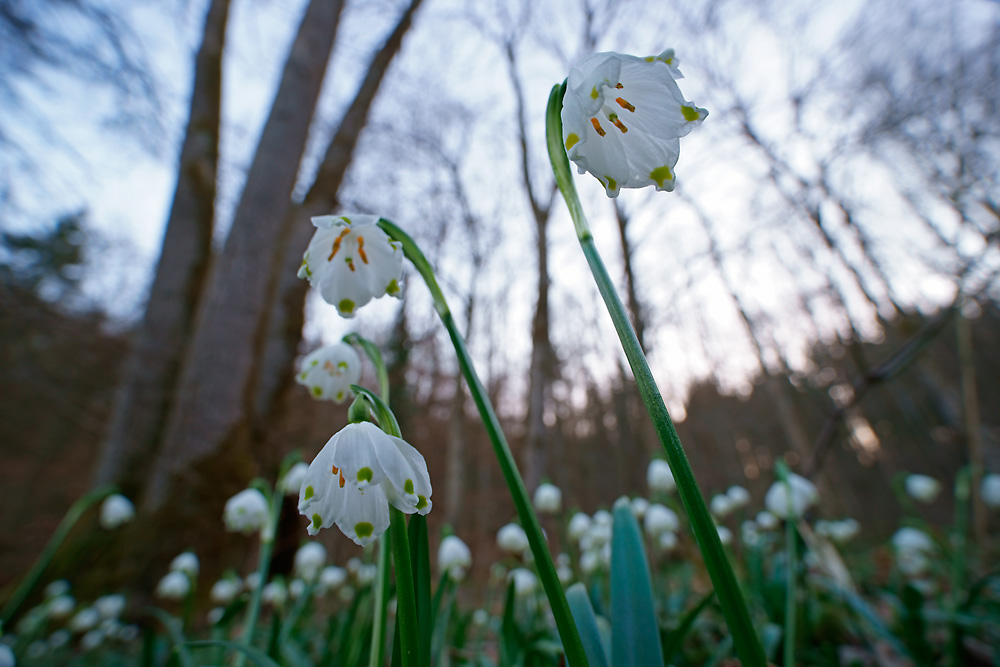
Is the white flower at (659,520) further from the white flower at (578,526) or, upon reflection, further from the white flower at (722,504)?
the white flower at (722,504)

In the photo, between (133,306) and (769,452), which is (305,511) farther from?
(769,452)

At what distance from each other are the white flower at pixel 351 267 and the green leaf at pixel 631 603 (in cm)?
69

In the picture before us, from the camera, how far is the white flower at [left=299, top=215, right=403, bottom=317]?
2.64ft

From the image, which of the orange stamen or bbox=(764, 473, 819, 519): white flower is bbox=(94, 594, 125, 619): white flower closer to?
the orange stamen

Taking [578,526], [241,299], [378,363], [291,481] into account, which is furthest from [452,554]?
[241,299]

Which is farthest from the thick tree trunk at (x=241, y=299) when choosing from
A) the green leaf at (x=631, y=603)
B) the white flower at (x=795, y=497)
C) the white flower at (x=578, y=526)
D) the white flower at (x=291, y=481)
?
the white flower at (x=795, y=497)

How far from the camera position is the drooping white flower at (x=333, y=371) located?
37.8 inches

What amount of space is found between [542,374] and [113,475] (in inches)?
170

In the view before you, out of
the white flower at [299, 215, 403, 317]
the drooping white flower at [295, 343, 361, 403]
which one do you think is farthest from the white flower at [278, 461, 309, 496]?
the white flower at [299, 215, 403, 317]

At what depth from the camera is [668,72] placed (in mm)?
600

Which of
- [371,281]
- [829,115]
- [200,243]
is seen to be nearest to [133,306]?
[200,243]

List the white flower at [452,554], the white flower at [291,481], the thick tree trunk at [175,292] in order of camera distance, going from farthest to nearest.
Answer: the thick tree trunk at [175,292], the white flower at [452,554], the white flower at [291,481]

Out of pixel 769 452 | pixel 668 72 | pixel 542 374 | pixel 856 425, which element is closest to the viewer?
pixel 668 72

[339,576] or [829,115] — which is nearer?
[339,576]
